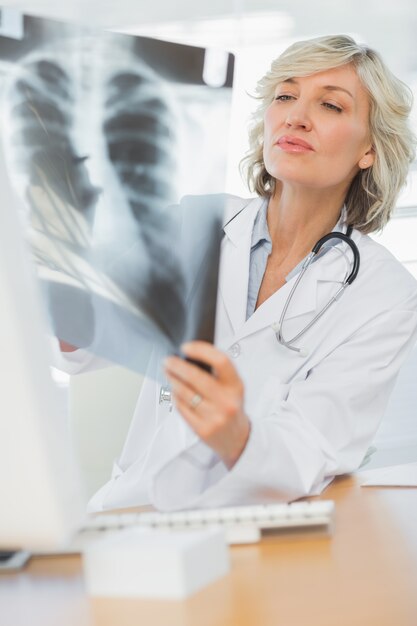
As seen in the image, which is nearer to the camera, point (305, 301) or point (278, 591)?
point (278, 591)

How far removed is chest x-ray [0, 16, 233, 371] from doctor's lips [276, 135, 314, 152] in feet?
1.80

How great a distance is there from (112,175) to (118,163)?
1 cm

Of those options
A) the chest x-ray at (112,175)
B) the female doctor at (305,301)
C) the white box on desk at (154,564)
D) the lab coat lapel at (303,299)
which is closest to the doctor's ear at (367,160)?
the female doctor at (305,301)

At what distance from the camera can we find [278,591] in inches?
29.3

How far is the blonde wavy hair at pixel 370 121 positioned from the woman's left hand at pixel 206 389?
862mm

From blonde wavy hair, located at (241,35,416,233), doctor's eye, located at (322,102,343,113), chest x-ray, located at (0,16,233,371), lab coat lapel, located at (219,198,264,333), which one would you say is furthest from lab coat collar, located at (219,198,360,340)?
chest x-ray, located at (0,16,233,371)

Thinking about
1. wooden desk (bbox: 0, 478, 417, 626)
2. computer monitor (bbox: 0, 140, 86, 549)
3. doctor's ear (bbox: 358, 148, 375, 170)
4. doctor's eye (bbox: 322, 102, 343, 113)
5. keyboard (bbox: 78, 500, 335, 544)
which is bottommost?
wooden desk (bbox: 0, 478, 417, 626)

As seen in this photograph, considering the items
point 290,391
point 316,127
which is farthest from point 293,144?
point 290,391

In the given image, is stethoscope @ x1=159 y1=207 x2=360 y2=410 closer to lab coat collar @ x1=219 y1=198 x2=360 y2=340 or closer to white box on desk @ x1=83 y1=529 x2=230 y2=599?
lab coat collar @ x1=219 y1=198 x2=360 y2=340

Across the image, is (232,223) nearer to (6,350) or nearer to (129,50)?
(129,50)

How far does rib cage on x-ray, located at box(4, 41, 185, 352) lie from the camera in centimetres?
90

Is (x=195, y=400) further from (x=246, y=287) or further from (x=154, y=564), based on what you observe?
(x=246, y=287)

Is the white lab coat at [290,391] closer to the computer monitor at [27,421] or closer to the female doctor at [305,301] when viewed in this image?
the female doctor at [305,301]

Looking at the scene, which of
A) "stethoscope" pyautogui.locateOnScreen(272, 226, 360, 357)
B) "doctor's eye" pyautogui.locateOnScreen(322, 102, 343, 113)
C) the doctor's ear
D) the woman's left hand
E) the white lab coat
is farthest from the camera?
the doctor's ear
